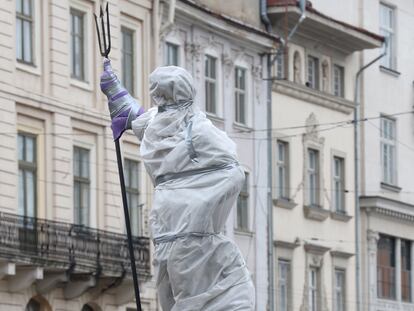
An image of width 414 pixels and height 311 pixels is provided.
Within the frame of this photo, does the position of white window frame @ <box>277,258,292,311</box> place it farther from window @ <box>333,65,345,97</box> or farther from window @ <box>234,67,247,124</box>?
window @ <box>333,65,345,97</box>

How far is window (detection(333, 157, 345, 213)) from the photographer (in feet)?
165

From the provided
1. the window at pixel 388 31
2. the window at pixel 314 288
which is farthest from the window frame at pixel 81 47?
the window at pixel 388 31

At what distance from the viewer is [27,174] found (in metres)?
36.9

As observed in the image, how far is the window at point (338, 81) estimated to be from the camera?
166 ft

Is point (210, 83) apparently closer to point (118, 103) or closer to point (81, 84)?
point (81, 84)

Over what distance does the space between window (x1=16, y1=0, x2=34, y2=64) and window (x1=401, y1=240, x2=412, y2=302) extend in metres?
19.6

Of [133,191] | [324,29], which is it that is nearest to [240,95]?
[324,29]

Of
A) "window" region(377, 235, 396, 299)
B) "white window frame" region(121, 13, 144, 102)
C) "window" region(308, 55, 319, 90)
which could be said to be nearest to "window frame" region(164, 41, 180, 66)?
"white window frame" region(121, 13, 144, 102)

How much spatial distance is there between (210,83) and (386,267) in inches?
423

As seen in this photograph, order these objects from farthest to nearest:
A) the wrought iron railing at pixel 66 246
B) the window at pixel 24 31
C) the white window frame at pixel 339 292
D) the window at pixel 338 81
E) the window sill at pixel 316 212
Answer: the window at pixel 338 81 < the white window frame at pixel 339 292 < the window sill at pixel 316 212 < the window at pixel 24 31 < the wrought iron railing at pixel 66 246

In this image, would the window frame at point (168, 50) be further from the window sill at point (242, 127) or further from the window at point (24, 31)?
the window at point (24, 31)

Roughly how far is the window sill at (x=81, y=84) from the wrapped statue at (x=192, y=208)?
28.9m

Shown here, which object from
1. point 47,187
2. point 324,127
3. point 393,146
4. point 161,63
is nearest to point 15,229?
point 47,187

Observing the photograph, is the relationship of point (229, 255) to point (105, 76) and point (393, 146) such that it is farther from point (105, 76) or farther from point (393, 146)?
point (393, 146)
